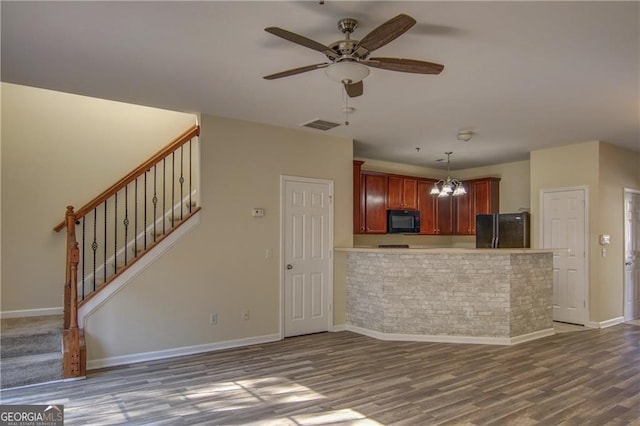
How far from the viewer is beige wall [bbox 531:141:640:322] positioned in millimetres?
5957

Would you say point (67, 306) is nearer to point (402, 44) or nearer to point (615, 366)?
point (402, 44)

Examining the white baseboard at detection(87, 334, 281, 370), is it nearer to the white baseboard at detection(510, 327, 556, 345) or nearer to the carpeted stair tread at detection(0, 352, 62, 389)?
the carpeted stair tread at detection(0, 352, 62, 389)

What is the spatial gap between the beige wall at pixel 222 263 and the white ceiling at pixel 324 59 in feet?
1.46

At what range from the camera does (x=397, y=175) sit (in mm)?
7590

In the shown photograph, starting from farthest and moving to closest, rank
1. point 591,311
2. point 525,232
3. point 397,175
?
point 397,175
point 525,232
point 591,311

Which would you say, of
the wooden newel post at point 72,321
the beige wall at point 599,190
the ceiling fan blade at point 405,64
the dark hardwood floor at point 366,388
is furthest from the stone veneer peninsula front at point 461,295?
the wooden newel post at point 72,321

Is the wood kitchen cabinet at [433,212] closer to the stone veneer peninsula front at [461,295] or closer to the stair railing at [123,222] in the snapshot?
the stone veneer peninsula front at [461,295]

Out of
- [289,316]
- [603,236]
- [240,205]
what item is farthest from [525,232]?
[240,205]

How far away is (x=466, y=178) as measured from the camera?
28.4 ft

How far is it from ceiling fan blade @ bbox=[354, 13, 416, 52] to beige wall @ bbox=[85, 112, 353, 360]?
9.23 feet

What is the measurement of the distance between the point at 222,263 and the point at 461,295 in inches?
120

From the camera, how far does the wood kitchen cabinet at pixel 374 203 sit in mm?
7066

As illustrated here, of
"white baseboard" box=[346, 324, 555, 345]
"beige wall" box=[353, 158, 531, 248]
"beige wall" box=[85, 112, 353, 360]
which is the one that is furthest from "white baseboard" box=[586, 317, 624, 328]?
"beige wall" box=[85, 112, 353, 360]

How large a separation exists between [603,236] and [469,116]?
314 centimetres
